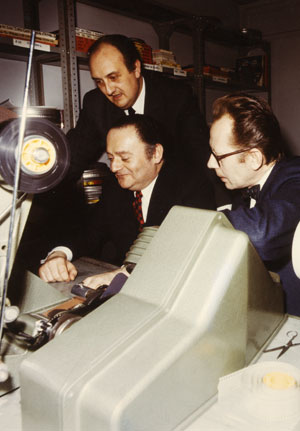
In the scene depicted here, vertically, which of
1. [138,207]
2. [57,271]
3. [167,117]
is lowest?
[57,271]

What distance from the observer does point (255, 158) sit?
133 centimetres

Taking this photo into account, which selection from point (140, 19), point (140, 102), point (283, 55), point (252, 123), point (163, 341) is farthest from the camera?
point (283, 55)

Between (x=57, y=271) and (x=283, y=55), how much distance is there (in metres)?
3.73

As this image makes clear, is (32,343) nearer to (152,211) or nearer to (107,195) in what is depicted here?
(152,211)

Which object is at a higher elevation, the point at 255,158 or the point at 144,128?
the point at 144,128

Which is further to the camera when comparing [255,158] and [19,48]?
[19,48]

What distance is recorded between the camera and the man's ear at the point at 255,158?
1329 millimetres

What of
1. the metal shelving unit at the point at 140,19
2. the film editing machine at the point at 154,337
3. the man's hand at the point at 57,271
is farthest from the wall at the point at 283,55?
the film editing machine at the point at 154,337

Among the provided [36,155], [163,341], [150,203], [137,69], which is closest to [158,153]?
[150,203]

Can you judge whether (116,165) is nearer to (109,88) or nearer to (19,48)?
(109,88)

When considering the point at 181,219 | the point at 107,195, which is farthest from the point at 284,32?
the point at 181,219

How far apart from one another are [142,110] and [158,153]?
1.29 feet

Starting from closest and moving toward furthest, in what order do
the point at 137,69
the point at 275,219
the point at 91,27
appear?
the point at 275,219 < the point at 137,69 < the point at 91,27

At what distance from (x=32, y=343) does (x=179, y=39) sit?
3508 millimetres
